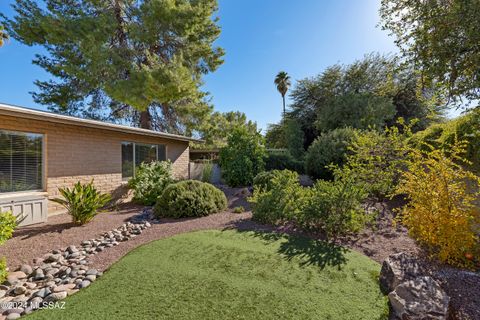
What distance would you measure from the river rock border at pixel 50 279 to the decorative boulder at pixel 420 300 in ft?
11.9

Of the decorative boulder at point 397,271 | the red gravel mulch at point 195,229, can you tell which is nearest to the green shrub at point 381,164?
the red gravel mulch at point 195,229

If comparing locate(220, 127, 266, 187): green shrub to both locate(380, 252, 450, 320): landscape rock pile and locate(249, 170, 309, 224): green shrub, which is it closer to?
locate(249, 170, 309, 224): green shrub

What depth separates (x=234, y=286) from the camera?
2.63 m

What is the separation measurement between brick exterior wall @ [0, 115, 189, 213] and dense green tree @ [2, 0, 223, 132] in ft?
12.7

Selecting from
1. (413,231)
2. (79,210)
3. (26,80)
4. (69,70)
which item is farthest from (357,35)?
(26,80)

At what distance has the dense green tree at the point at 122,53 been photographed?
10.7 metres

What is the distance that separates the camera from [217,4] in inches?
554

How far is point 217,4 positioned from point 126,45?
20.2 ft

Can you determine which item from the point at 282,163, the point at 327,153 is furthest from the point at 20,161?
the point at 282,163

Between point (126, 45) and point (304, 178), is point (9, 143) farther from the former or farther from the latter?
point (304, 178)

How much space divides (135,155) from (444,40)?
30.4 feet

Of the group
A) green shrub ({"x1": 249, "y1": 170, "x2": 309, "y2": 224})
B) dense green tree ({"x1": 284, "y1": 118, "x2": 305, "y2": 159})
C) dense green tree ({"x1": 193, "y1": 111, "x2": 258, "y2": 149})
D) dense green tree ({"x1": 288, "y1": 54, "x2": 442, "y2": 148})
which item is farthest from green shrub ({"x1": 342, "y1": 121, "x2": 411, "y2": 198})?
dense green tree ({"x1": 284, "y1": 118, "x2": 305, "y2": 159})

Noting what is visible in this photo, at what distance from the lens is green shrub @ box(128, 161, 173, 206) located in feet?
25.2

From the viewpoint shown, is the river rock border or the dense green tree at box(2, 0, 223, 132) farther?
the dense green tree at box(2, 0, 223, 132)
